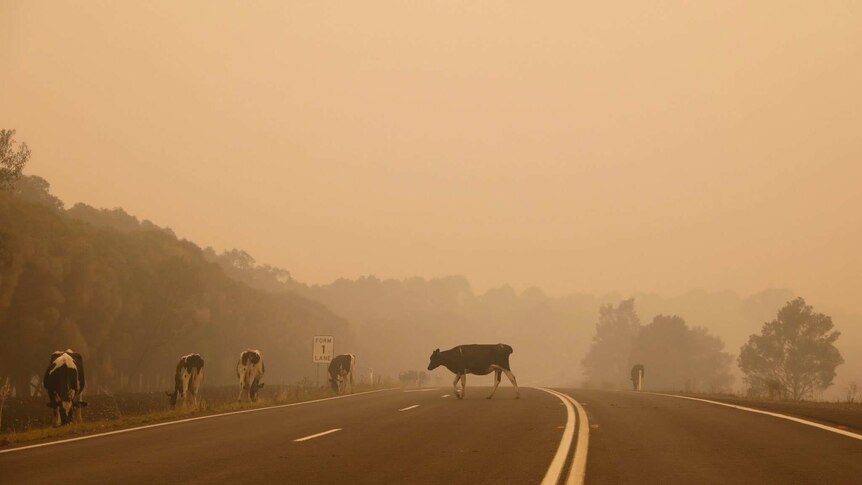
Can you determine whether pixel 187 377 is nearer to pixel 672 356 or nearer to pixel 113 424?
pixel 113 424

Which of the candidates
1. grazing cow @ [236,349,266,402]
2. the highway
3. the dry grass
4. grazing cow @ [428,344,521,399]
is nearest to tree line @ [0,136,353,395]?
grazing cow @ [236,349,266,402]

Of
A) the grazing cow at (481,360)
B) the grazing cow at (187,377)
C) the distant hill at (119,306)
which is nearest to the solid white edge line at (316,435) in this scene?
the grazing cow at (481,360)

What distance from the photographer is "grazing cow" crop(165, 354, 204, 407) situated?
28.8 metres

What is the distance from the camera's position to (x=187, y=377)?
29.2m

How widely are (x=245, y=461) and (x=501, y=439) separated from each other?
14.6 feet

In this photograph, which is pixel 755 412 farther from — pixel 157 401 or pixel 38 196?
pixel 38 196

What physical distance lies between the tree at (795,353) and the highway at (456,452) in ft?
233

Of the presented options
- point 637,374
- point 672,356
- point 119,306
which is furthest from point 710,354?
point 119,306

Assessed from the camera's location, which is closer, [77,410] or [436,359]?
[77,410]

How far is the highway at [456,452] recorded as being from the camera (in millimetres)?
9812

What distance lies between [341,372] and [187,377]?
1232 cm

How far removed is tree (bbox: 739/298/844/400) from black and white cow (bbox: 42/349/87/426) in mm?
71438

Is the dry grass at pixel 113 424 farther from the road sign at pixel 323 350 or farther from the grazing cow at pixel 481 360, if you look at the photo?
the road sign at pixel 323 350

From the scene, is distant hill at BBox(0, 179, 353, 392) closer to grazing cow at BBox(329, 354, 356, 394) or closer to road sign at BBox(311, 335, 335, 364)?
road sign at BBox(311, 335, 335, 364)
